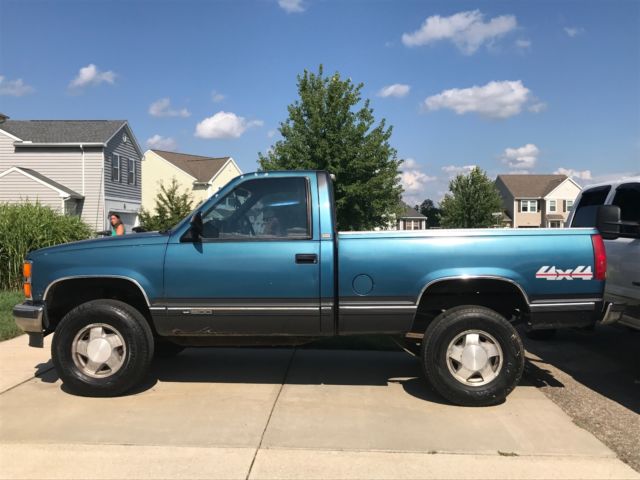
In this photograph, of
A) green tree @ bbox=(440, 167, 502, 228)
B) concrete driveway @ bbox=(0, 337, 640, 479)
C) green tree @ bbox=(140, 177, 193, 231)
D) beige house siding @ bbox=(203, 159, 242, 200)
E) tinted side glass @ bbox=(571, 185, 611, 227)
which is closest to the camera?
concrete driveway @ bbox=(0, 337, 640, 479)

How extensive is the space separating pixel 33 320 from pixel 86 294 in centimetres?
52

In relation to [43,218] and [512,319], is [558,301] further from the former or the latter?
[43,218]

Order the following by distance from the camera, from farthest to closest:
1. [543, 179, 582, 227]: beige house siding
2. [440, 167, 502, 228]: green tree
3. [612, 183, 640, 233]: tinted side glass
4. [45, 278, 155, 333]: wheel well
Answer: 1. [543, 179, 582, 227]: beige house siding
2. [440, 167, 502, 228]: green tree
3. [612, 183, 640, 233]: tinted side glass
4. [45, 278, 155, 333]: wheel well

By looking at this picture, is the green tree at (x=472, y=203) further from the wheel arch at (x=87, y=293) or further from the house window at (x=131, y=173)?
the wheel arch at (x=87, y=293)

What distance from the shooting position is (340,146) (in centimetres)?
1814

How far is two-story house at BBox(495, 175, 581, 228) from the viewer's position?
6231 centimetres

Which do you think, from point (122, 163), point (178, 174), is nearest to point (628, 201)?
point (122, 163)

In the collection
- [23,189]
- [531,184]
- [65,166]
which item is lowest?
[23,189]

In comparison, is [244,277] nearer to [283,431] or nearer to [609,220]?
[283,431]

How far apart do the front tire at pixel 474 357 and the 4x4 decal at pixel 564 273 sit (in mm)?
522

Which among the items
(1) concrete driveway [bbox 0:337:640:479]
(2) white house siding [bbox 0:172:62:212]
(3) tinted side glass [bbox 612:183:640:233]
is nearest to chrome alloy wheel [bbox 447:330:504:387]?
(1) concrete driveway [bbox 0:337:640:479]

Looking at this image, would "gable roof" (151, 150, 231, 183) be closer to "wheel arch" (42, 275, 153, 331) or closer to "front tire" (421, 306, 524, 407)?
"wheel arch" (42, 275, 153, 331)

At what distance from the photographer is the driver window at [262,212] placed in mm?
4789

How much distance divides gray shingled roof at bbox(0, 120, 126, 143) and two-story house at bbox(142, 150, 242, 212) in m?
13.8
